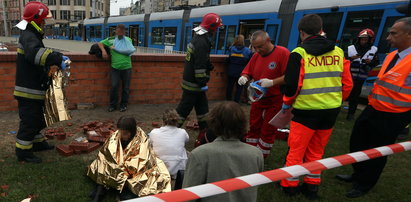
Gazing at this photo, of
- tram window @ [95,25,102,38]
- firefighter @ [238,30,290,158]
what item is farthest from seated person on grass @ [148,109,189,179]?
tram window @ [95,25,102,38]

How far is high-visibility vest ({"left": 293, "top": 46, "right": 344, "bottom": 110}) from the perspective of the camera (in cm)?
249

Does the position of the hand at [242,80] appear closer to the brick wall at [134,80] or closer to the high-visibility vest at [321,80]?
the high-visibility vest at [321,80]

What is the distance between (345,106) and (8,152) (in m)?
7.42

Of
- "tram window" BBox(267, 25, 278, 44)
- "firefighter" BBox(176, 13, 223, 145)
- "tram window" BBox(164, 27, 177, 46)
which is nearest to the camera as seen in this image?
"firefighter" BBox(176, 13, 223, 145)

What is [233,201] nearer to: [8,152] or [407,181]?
[407,181]

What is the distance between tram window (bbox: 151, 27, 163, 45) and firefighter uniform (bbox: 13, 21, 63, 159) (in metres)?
12.2

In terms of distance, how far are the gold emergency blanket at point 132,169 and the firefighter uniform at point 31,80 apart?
41.5 inches

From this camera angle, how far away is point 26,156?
326 centimetres

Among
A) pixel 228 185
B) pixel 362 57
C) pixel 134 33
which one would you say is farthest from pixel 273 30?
pixel 134 33

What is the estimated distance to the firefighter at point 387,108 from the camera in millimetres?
2592

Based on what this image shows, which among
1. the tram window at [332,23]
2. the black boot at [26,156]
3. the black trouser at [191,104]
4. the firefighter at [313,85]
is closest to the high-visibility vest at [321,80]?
the firefighter at [313,85]

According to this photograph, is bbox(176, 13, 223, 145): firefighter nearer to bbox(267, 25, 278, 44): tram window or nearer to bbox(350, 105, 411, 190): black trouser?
bbox(350, 105, 411, 190): black trouser

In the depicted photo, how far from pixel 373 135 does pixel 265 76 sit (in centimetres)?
134

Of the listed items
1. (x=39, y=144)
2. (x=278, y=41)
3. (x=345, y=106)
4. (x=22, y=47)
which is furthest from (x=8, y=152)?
(x=278, y=41)
